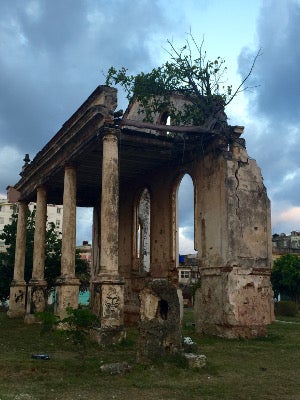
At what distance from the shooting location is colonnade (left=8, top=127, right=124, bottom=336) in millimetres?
11258

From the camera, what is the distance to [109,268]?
1150 centimetres

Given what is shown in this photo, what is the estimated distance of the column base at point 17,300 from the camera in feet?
65.6

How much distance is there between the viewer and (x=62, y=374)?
23.6 feet

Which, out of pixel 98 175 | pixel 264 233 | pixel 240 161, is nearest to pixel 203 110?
pixel 240 161

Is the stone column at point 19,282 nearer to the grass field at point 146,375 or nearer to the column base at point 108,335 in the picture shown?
the grass field at point 146,375

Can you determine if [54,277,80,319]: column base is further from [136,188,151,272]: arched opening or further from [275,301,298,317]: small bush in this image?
[275,301,298,317]: small bush

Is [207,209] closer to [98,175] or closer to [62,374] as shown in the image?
[98,175]

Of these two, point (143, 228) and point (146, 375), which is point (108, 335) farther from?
point (143, 228)

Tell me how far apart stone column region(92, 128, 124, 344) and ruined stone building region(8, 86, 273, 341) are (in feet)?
0.08

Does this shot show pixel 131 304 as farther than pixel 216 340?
Yes

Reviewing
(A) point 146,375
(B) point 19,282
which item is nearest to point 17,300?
(B) point 19,282

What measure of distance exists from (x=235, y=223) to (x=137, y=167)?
5534mm

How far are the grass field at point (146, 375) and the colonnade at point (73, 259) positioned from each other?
117 cm

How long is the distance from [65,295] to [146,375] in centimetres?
729
